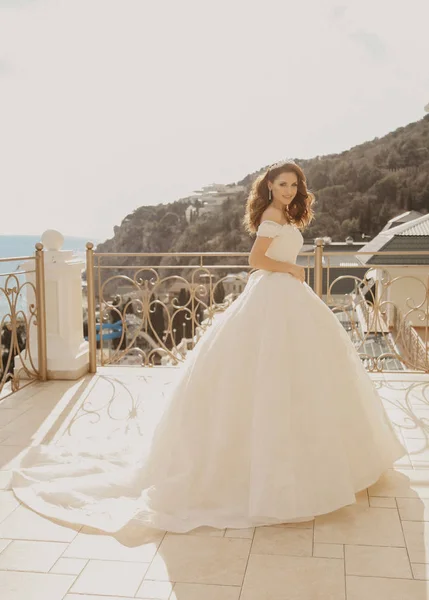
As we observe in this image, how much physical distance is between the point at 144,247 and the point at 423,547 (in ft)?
88.4

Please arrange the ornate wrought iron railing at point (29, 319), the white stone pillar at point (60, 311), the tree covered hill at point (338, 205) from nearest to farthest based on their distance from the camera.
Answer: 1. the ornate wrought iron railing at point (29, 319)
2. the white stone pillar at point (60, 311)
3. the tree covered hill at point (338, 205)

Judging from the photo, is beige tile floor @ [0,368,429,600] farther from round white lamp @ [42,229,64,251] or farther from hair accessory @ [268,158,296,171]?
round white lamp @ [42,229,64,251]

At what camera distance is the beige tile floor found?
82.1 inches

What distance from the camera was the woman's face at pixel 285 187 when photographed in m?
2.98

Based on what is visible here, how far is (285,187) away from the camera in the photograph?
298cm

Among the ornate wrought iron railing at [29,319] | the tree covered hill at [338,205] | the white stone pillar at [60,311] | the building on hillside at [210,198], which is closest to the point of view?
the ornate wrought iron railing at [29,319]

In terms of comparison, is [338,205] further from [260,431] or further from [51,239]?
[260,431]

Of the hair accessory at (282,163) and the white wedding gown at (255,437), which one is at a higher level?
the hair accessory at (282,163)

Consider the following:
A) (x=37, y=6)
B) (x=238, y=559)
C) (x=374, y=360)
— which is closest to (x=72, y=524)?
(x=238, y=559)

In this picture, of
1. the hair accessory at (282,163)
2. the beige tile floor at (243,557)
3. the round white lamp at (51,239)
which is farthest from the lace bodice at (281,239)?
the round white lamp at (51,239)

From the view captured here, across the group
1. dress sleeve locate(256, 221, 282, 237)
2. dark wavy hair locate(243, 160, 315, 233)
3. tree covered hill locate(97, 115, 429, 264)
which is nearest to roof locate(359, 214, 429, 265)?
tree covered hill locate(97, 115, 429, 264)

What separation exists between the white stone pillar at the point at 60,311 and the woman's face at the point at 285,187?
267 centimetres

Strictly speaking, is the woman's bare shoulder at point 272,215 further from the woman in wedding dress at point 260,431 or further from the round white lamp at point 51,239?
the round white lamp at point 51,239

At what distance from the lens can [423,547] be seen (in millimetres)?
2373
